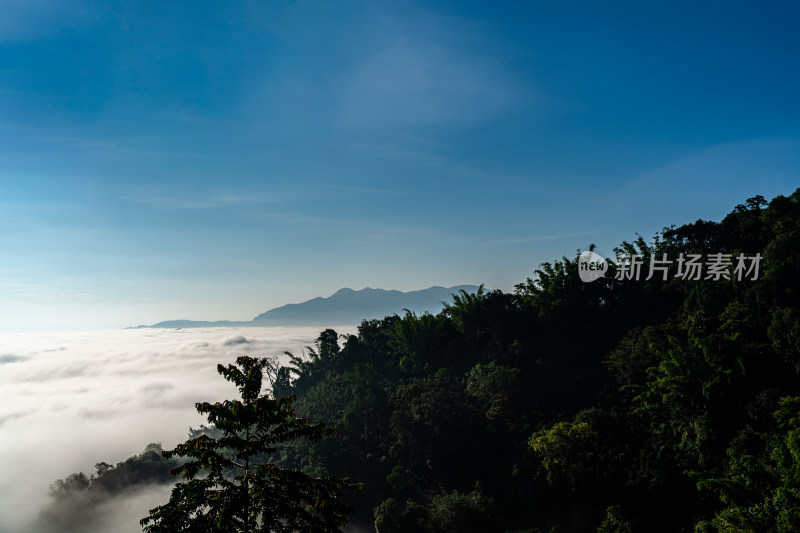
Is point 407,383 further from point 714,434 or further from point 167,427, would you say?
point 167,427

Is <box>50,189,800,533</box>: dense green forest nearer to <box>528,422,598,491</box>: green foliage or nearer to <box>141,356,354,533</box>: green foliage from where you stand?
<box>528,422,598,491</box>: green foliage

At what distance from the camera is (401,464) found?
90.9 ft

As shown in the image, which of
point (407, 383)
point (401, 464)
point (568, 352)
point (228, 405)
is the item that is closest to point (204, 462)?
point (228, 405)

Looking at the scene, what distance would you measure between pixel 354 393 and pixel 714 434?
25.8 m

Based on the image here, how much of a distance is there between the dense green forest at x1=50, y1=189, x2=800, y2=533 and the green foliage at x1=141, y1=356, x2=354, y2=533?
37.0 ft

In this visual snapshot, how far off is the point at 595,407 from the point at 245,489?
2158cm

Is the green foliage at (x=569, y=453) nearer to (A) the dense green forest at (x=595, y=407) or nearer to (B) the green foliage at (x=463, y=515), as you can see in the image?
(A) the dense green forest at (x=595, y=407)

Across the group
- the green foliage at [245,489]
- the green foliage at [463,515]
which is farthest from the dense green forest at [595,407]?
the green foliage at [245,489]

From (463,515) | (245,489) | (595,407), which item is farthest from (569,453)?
(245,489)

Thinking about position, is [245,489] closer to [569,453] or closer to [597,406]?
[569,453]

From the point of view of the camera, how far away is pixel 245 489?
750cm

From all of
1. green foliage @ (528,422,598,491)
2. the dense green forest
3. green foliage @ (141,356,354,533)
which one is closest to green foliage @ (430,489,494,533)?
the dense green forest

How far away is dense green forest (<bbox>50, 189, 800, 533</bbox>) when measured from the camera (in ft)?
56.1

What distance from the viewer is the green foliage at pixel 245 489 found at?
7164 millimetres
